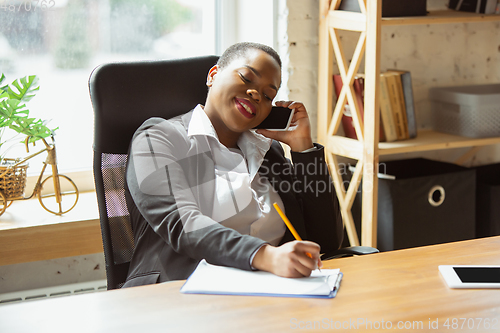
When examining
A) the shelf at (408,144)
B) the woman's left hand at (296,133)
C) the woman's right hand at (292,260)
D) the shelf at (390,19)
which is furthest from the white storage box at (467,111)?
the woman's right hand at (292,260)

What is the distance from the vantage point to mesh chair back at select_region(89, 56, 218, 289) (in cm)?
134

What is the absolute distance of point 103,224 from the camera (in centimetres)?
136

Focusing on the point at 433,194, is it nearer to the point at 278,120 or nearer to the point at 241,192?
the point at 278,120

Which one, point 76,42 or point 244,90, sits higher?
point 76,42

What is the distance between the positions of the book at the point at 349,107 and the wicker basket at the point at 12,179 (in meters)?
1.27

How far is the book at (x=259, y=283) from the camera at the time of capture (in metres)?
0.92

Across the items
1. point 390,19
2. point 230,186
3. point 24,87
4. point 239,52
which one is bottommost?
point 230,186

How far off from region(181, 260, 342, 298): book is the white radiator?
116cm

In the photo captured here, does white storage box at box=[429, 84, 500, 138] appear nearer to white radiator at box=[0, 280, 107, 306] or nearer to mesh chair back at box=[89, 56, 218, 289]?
mesh chair back at box=[89, 56, 218, 289]

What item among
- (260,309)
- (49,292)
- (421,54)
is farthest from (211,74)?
(421,54)

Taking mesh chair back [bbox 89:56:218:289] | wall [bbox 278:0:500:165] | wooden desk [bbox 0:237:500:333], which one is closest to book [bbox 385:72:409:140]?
wall [bbox 278:0:500:165]

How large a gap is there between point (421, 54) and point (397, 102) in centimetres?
43

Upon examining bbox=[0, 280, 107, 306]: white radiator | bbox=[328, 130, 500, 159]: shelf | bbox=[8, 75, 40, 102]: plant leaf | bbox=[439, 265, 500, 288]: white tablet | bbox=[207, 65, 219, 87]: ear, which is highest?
bbox=[207, 65, 219, 87]: ear

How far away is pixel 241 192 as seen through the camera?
1.32 metres
